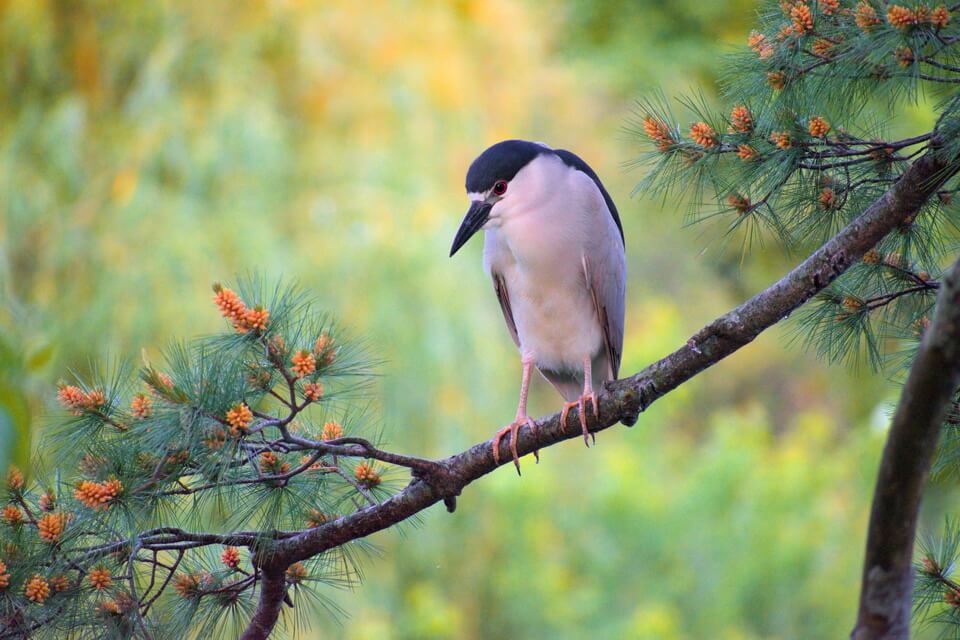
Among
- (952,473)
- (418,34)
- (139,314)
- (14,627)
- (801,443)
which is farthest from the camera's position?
(801,443)

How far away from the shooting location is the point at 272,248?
3.54 m

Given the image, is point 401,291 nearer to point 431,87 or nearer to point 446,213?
point 446,213

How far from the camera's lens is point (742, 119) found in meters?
1.31

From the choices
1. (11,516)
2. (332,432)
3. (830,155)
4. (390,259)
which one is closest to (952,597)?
(830,155)

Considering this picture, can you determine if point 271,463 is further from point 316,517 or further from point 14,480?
point 14,480

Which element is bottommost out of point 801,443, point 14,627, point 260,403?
point 14,627

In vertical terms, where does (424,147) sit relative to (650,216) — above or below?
below

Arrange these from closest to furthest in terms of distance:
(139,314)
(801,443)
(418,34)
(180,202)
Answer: (139,314) → (180,202) → (418,34) → (801,443)

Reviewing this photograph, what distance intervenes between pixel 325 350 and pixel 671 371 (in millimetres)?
422

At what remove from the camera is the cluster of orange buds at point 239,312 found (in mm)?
1085

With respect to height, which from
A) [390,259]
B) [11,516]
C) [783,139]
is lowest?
[11,516]

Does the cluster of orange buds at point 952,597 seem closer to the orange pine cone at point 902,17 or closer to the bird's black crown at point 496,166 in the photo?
the orange pine cone at point 902,17

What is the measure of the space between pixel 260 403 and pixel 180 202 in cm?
259

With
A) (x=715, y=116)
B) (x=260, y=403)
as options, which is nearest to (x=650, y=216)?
(x=715, y=116)
